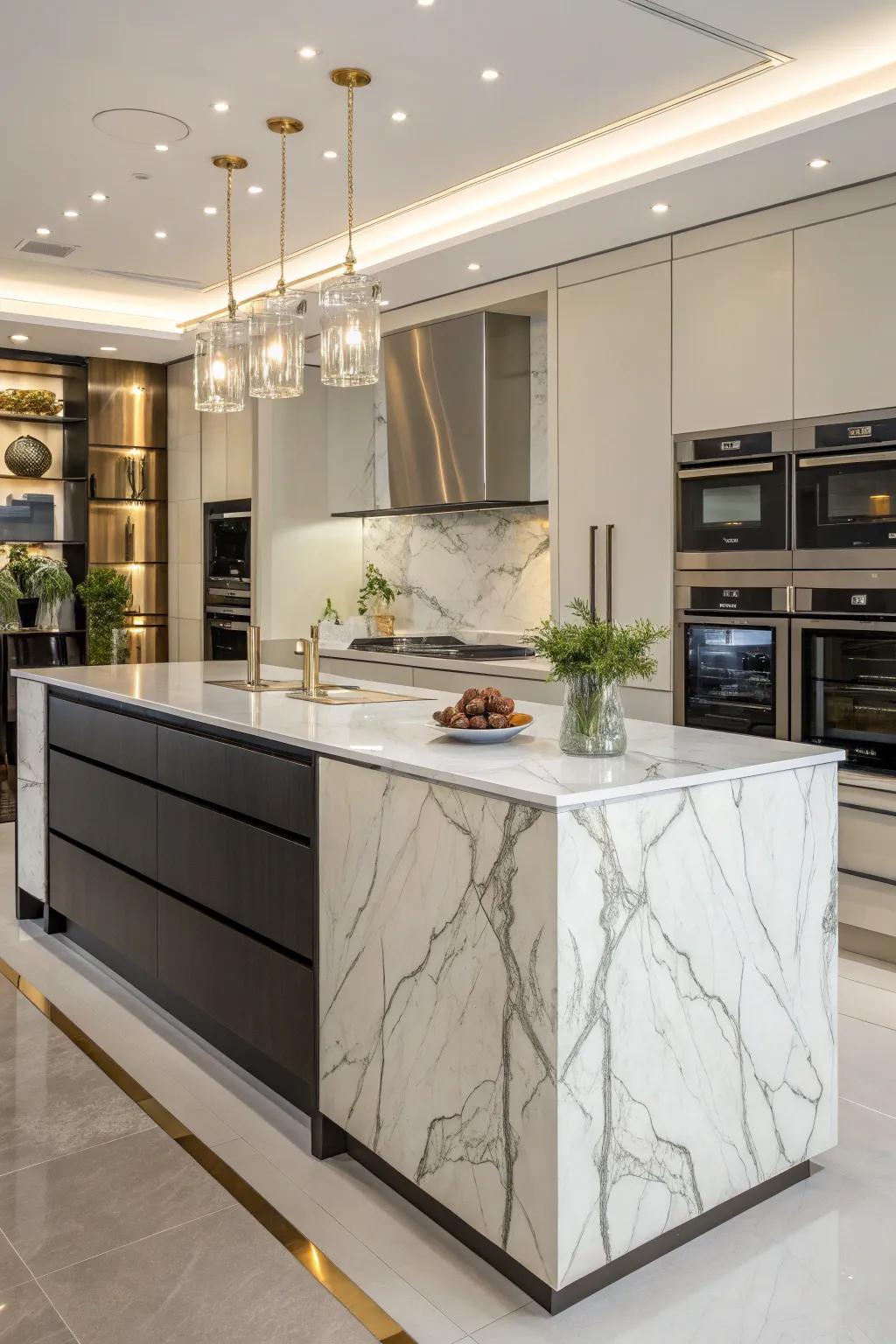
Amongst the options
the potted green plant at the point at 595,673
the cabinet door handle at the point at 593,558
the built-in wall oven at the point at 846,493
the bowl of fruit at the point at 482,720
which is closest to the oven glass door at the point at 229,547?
the cabinet door handle at the point at 593,558

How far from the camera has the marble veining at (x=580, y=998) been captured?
196cm

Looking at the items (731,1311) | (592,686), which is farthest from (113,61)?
(731,1311)

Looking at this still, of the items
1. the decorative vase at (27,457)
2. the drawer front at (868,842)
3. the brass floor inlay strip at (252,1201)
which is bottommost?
the brass floor inlay strip at (252,1201)

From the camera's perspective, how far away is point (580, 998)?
1959 millimetres

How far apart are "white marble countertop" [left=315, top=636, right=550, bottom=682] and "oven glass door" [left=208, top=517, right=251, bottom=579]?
141 cm

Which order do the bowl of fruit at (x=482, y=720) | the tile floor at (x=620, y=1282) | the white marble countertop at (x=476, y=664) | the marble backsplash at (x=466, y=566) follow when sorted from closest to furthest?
the tile floor at (x=620, y=1282), the bowl of fruit at (x=482, y=720), the white marble countertop at (x=476, y=664), the marble backsplash at (x=466, y=566)

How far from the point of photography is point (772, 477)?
13.6 ft

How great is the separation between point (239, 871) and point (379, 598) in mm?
4150

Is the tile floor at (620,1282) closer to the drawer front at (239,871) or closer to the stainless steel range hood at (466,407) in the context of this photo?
the drawer front at (239,871)

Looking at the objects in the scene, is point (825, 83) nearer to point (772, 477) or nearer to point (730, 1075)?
point (772, 477)

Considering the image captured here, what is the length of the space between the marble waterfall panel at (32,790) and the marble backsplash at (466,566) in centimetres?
262

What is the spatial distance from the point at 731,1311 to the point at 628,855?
0.80m

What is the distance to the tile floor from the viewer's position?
1949mm

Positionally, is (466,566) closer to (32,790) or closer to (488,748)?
(32,790)
